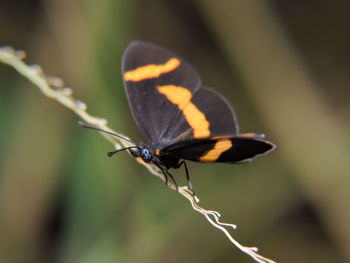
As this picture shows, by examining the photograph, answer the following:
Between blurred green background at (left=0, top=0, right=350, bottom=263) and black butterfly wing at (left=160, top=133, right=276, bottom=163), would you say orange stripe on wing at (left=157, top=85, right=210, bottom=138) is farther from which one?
blurred green background at (left=0, top=0, right=350, bottom=263)

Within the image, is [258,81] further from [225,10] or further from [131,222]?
[131,222]

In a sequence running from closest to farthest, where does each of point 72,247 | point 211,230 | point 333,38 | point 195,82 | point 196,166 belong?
point 195,82
point 72,247
point 211,230
point 196,166
point 333,38

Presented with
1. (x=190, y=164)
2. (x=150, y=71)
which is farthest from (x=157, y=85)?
(x=190, y=164)

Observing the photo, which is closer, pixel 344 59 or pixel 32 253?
pixel 32 253

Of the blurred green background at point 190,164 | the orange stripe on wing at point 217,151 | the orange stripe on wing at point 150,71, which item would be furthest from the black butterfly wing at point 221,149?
the blurred green background at point 190,164

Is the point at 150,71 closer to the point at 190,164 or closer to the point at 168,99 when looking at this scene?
the point at 168,99

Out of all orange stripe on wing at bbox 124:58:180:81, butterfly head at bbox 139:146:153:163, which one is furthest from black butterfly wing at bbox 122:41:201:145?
butterfly head at bbox 139:146:153:163

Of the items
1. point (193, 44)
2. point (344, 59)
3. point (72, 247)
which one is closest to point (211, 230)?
point (72, 247)
